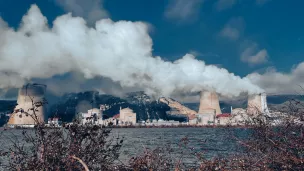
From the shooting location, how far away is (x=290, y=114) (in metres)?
5.69

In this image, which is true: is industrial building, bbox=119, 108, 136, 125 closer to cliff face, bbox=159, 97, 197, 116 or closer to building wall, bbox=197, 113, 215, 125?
building wall, bbox=197, 113, 215, 125

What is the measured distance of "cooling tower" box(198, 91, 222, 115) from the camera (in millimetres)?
99562

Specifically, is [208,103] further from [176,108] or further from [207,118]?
[176,108]

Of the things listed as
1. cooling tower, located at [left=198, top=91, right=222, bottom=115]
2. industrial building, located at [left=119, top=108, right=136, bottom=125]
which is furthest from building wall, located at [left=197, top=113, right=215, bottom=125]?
industrial building, located at [left=119, top=108, right=136, bottom=125]

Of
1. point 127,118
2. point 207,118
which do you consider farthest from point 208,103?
point 127,118

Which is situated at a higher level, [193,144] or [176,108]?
[176,108]

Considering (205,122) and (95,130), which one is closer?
(95,130)

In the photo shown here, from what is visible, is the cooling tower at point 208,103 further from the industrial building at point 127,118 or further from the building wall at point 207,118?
the industrial building at point 127,118

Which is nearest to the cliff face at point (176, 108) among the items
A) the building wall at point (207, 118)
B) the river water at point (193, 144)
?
the building wall at point (207, 118)

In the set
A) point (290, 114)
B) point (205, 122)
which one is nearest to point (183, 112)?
point (205, 122)

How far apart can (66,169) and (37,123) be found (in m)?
0.83

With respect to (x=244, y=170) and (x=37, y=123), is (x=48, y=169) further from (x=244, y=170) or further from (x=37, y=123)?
(x=244, y=170)

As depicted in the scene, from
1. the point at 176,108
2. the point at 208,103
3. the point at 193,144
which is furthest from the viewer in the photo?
the point at 176,108

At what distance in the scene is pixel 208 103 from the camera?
10256cm
